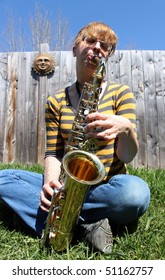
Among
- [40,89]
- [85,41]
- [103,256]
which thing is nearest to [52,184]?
[103,256]

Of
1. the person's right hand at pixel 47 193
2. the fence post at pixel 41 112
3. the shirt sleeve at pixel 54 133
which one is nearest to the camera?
the person's right hand at pixel 47 193

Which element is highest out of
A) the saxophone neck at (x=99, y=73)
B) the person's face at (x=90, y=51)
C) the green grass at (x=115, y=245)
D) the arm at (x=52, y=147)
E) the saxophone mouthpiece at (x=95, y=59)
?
the person's face at (x=90, y=51)

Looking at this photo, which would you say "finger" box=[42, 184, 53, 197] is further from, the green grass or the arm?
the green grass

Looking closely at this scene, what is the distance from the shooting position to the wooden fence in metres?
5.79

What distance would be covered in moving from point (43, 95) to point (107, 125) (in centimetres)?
399

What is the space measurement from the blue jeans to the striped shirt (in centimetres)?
17

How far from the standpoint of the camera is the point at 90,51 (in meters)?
2.56

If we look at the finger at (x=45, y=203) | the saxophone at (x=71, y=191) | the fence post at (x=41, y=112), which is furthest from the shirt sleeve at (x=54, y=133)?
the fence post at (x=41, y=112)

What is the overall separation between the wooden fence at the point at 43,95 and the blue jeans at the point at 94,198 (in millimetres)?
3091

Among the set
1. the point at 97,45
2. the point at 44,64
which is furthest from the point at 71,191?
the point at 44,64

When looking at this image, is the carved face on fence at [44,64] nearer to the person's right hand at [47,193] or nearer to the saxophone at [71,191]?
the saxophone at [71,191]

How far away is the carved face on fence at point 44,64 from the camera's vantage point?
5.93 m

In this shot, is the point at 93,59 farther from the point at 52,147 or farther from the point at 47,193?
the point at 47,193
